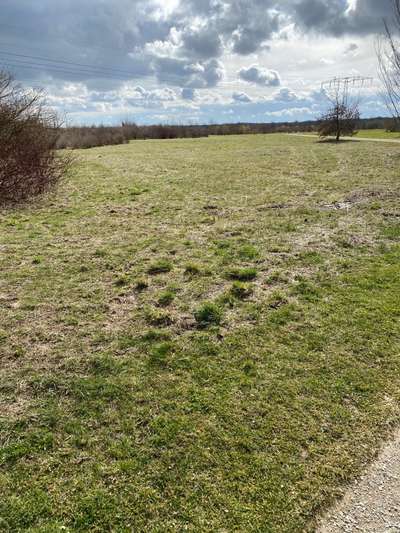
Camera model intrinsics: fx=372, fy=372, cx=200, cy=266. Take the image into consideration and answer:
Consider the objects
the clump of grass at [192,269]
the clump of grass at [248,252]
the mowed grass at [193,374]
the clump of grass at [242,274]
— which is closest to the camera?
the mowed grass at [193,374]

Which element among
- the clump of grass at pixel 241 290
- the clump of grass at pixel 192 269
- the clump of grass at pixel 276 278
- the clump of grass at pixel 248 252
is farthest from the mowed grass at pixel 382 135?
the clump of grass at pixel 241 290

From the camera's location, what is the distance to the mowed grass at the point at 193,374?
253cm

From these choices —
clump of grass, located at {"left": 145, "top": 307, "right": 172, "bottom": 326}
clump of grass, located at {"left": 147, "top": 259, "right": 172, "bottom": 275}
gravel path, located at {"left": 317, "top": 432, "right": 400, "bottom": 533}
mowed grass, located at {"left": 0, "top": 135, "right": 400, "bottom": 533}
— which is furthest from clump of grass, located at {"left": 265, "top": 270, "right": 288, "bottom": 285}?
gravel path, located at {"left": 317, "top": 432, "right": 400, "bottom": 533}

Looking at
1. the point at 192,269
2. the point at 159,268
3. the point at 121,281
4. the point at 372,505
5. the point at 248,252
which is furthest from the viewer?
the point at 248,252

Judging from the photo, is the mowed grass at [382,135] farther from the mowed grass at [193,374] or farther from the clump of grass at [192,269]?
the clump of grass at [192,269]

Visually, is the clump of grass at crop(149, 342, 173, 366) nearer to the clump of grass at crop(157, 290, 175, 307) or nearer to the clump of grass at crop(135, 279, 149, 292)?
the clump of grass at crop(157, 290, 175, 307)

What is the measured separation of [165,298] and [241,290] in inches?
44.7

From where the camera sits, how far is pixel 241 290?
5.54 m

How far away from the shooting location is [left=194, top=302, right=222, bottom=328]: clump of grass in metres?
4.73

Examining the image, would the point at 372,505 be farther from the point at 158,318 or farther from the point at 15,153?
the point at 15,153

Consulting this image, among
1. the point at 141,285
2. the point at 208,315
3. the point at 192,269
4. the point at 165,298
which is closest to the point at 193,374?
the point at 208,315

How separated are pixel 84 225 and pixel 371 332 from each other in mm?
7478

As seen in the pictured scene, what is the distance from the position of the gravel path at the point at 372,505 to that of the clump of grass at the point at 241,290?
2.90 meters

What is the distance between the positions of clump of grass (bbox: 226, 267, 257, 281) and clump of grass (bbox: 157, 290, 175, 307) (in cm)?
115
